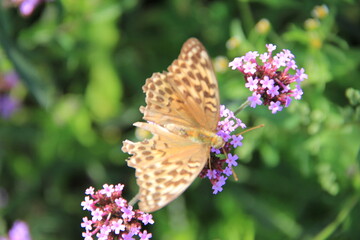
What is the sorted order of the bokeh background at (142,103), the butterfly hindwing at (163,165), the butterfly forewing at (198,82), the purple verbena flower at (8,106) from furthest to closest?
the purple verbena flower at (8,106)
the bokeh background at (142,103)
the butterfly forewing at (198,82)
the butterfly hindwing at (163,165)

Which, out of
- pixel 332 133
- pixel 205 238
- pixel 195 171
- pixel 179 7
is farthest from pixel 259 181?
pixel 195 171

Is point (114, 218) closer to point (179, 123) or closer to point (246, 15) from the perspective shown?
point (179, 123)

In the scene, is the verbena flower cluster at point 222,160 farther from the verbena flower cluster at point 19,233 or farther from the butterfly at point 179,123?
the verbena flower cluster at point 19,233

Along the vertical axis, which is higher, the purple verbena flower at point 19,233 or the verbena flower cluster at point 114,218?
the purple verbena flower at point 19,233

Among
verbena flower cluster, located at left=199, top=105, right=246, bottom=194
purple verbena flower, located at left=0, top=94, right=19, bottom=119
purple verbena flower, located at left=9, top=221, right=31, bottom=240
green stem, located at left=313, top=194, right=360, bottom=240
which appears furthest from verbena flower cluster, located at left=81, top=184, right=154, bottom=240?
purple verbena flower, located at left=0, top=94, right=19, bottom=119

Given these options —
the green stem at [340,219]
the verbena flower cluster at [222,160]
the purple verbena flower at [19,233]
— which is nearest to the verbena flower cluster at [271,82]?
the verbena flower cluster at [222,160]

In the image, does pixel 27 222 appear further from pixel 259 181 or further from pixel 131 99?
pixel 259 181

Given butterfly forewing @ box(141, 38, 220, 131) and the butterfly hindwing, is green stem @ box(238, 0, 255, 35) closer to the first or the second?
butterfly forewing @ box(141, 38, 220, 131)
